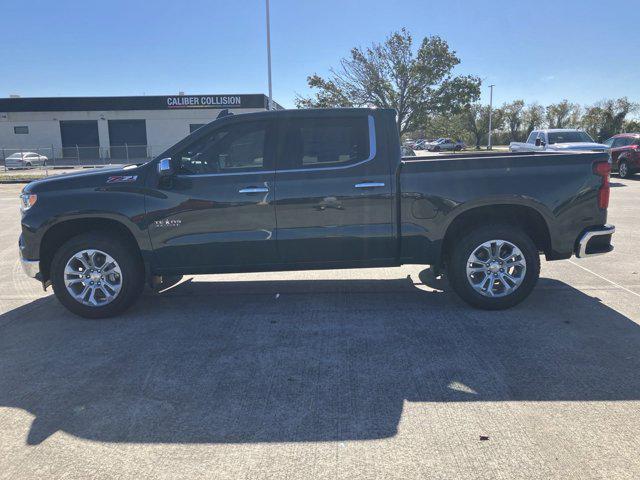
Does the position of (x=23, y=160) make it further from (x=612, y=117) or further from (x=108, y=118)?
(x=612, y=117)

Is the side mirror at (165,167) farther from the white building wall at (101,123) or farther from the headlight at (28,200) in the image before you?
the white building wall at (101,123)

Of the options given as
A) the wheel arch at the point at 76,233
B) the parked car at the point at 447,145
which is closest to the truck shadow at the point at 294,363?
the wheel arch at the point at 76,233

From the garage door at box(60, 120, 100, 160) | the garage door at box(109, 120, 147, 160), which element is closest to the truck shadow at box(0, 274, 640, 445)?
the garage door at box(109, 120, 147, 160)

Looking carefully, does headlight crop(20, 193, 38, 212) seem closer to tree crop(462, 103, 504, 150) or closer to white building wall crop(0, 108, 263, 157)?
white building wall crop(0, 108, 263, 157)

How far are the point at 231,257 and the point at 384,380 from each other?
214cm

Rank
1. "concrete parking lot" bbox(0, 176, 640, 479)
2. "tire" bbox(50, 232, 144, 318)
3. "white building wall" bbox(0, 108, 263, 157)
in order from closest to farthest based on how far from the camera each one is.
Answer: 1. "concrete parking lot" bbox(0, 176, 640, 479)
2. "tire" bbox(50, 232, 144, 318)
3. "white building wall" bbox(0, 108, 263, 157)

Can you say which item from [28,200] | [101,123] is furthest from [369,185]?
[101,123]

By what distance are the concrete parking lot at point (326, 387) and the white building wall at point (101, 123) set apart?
41296mm

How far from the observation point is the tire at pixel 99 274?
5.12 m

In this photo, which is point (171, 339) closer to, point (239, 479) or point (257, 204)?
point (257, 204)

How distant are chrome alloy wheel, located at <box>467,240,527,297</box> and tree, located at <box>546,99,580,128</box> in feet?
195

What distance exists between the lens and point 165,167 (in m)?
4.86

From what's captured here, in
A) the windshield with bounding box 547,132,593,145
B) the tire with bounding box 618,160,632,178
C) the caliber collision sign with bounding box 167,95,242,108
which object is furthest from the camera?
the caliber collision sign with bounding box 167,95,242,108

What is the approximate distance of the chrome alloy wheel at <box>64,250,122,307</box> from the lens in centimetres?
516
